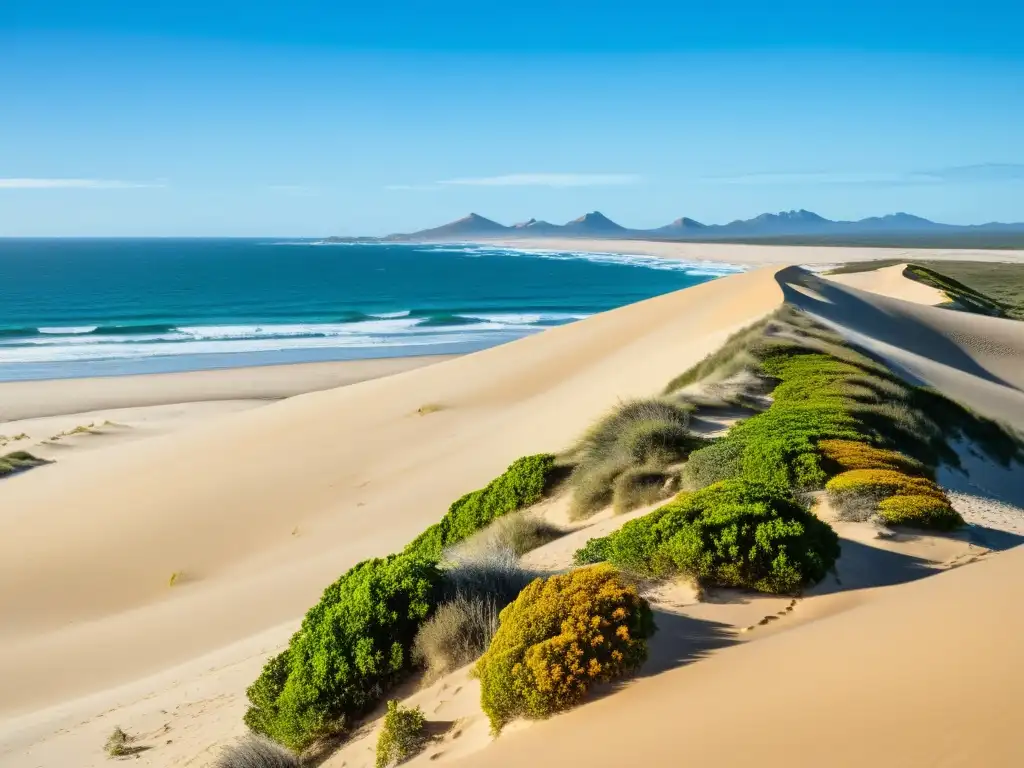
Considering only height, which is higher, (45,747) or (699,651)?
(699,651)

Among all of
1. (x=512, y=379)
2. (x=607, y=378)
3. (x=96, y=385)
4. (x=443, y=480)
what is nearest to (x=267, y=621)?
(x=443, y=480)

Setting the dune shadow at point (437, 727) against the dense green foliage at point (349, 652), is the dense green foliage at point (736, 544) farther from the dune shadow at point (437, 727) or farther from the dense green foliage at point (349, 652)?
the dune shadow at point (437, 727)

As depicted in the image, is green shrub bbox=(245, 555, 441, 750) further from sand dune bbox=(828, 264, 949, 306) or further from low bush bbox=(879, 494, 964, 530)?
sand dune bbox=(828, 264, 949, 306)

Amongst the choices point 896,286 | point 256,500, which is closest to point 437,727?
point 256,500

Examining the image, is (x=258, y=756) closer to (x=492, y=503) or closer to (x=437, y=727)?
(x=437, y=727)

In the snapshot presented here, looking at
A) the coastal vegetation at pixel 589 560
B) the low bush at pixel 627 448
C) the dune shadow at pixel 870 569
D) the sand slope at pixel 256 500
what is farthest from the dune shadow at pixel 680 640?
the sand slope at pixel 256 500

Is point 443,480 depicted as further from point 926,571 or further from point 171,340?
Answer: point 171,340
